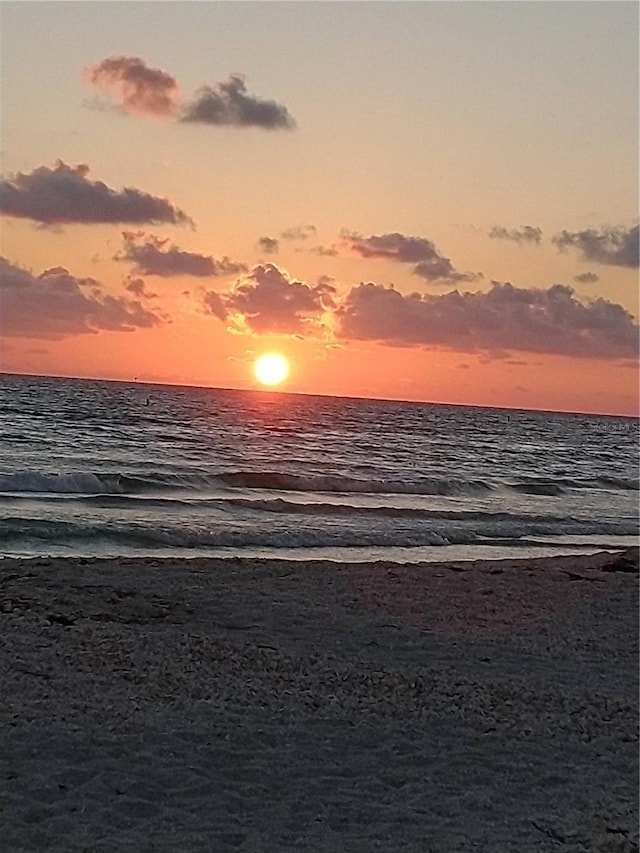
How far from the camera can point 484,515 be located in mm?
22703

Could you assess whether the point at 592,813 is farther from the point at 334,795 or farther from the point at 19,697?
the point at 19,697

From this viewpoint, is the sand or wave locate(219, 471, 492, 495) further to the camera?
wave locate(219, 471, 492, 495)

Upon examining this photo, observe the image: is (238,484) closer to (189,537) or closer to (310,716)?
(189,537)

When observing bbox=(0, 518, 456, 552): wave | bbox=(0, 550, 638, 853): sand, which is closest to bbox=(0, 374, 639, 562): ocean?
bbox=(0, 518, 456, 552): wave

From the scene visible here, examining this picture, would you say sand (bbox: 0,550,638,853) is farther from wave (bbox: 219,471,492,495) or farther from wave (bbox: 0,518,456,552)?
wave (bbox: 219,471,492,495)

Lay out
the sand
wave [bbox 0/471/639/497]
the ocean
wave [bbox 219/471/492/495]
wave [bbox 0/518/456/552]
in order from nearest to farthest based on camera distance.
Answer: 1. the sand
2. wave [bbox 0/518/456/552]
3. the ocean
4. wave [bbox 0/471/639/497]
5. wave [bbox 219/471/492/495]

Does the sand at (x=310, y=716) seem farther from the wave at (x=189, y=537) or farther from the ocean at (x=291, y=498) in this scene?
the ocean at (x=291, y=498)

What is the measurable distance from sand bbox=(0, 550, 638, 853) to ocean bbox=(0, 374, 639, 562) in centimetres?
504

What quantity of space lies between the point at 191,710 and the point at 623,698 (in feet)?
12.2

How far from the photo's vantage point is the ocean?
56.0 feet

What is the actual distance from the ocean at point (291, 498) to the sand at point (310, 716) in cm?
504

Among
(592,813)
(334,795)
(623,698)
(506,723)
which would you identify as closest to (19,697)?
(334,795)

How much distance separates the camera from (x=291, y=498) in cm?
2416

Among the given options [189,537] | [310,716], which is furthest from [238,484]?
[310,716]
